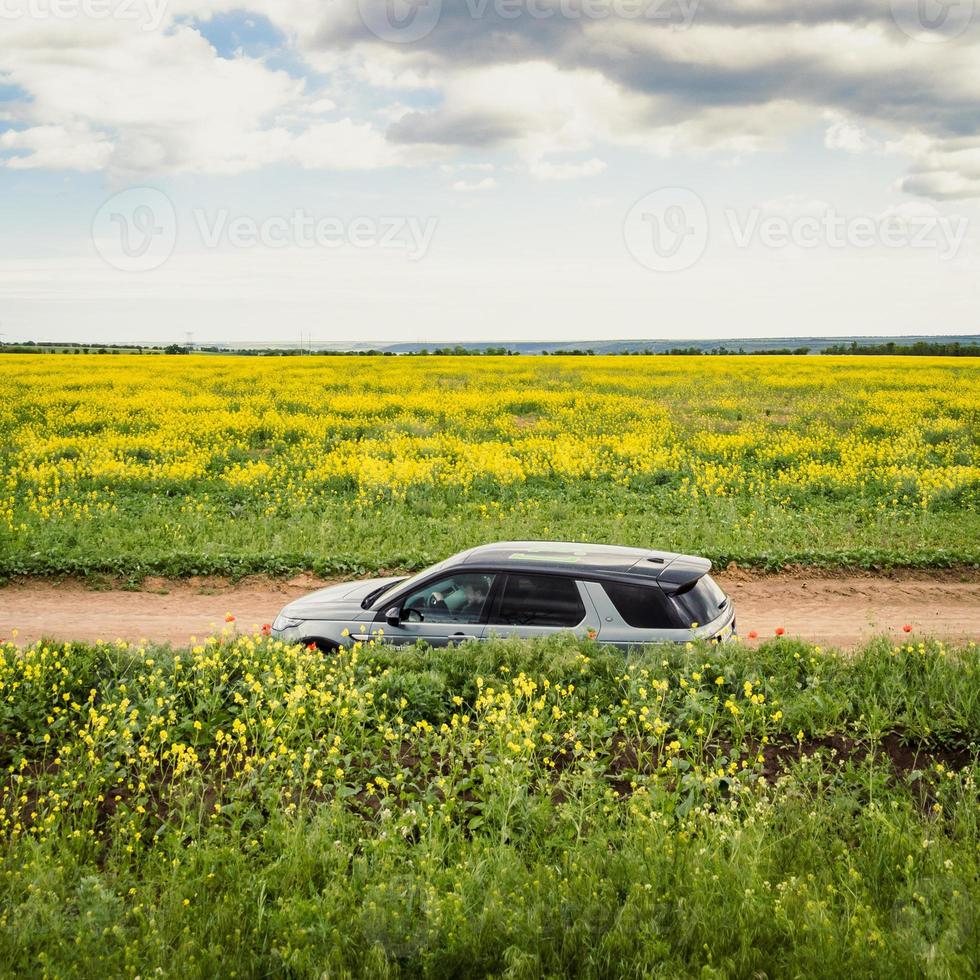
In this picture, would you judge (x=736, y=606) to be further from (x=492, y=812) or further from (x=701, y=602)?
(x=492, y=812)

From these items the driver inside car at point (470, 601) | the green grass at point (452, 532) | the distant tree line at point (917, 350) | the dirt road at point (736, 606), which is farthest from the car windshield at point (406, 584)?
the distant tree line at point (917, 350)

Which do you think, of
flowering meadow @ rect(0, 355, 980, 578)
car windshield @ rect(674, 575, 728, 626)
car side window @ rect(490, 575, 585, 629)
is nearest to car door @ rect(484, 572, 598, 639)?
car side window @ rect(490, 575, 585, 629)

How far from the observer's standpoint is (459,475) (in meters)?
20.3

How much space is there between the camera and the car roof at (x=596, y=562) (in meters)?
8.24

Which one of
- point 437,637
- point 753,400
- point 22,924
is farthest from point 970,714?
point 753,400

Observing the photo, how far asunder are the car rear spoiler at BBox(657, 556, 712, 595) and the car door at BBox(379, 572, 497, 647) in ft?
5.99

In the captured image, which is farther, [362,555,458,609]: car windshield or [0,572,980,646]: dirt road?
[0,572,980,646]: dirt road

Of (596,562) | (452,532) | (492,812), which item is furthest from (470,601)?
(452,532)

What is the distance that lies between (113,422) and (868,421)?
2743 centimetres

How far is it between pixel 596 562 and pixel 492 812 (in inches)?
139

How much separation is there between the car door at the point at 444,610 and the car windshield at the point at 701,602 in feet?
6.68

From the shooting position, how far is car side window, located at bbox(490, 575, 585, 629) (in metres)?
8.34

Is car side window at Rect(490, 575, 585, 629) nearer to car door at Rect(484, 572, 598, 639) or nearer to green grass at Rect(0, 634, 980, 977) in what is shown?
car door at Rect(484, 572, 598, 639)

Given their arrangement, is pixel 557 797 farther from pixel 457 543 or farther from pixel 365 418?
pixel 365 418
